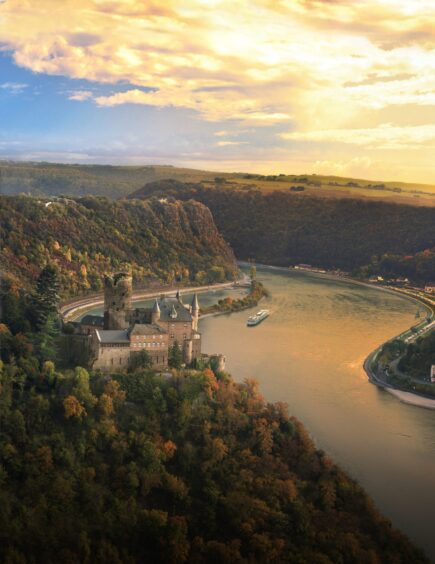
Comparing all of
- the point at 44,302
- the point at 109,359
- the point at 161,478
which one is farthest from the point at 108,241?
the point at 161,478

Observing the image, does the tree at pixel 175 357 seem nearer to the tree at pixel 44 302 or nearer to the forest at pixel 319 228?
the tree at pixel 44 302

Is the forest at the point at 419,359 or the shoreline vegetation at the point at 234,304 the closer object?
the forest at the point at 419,359

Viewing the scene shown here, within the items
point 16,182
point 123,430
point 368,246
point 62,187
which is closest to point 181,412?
point 123,430

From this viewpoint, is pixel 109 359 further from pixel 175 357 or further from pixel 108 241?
pixel 108 241

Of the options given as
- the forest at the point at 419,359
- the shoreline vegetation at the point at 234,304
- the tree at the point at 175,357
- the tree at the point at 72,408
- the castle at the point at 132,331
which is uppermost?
the castle at the point at 132,331

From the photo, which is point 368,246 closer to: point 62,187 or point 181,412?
point 62,187

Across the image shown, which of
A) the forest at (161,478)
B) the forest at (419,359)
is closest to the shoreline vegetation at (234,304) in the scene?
the forest at (419,359)

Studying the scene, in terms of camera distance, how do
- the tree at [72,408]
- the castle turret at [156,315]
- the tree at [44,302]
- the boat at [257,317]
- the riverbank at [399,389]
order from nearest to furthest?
the tree at [72,408] < the castle turret at [156,315] < the tree at [44,302] < the riverbank at [399,389] < the boat at [257,317]
